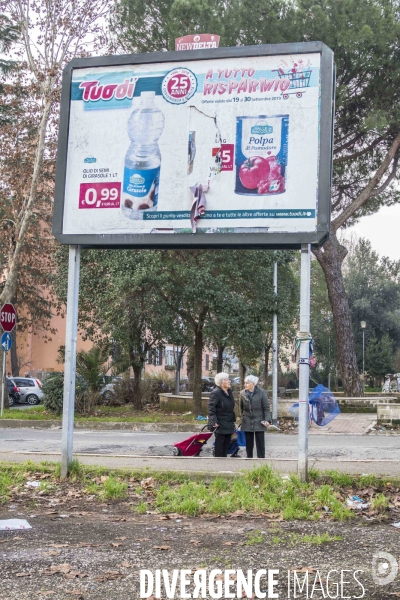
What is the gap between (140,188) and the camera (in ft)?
29.3

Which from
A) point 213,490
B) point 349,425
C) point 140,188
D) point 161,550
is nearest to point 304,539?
point 161,550

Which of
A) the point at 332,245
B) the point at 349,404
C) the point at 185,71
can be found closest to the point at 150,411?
the point at 349,404

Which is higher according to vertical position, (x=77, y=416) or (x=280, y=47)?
(x=280, y=47)

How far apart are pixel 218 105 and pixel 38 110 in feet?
49.9

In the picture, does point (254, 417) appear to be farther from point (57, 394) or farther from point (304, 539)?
point (57, 394)

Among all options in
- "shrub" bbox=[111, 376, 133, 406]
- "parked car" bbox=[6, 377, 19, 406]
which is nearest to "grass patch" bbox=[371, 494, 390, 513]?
"shrub" bbox=[111, 376, 133, 406]

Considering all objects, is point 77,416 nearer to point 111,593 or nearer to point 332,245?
point 332,245

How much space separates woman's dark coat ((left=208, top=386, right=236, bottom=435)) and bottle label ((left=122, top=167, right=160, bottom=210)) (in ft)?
11.7

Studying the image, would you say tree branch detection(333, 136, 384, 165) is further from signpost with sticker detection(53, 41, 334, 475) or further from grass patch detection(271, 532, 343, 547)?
grass patch detection(271, 532, 343, 547)

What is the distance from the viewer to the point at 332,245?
92.9ft

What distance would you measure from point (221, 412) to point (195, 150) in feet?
13.9

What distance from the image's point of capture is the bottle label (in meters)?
8.88

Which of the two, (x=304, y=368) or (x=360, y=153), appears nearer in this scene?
(x=304, y=368)

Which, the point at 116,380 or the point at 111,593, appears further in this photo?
the point at 116,380
